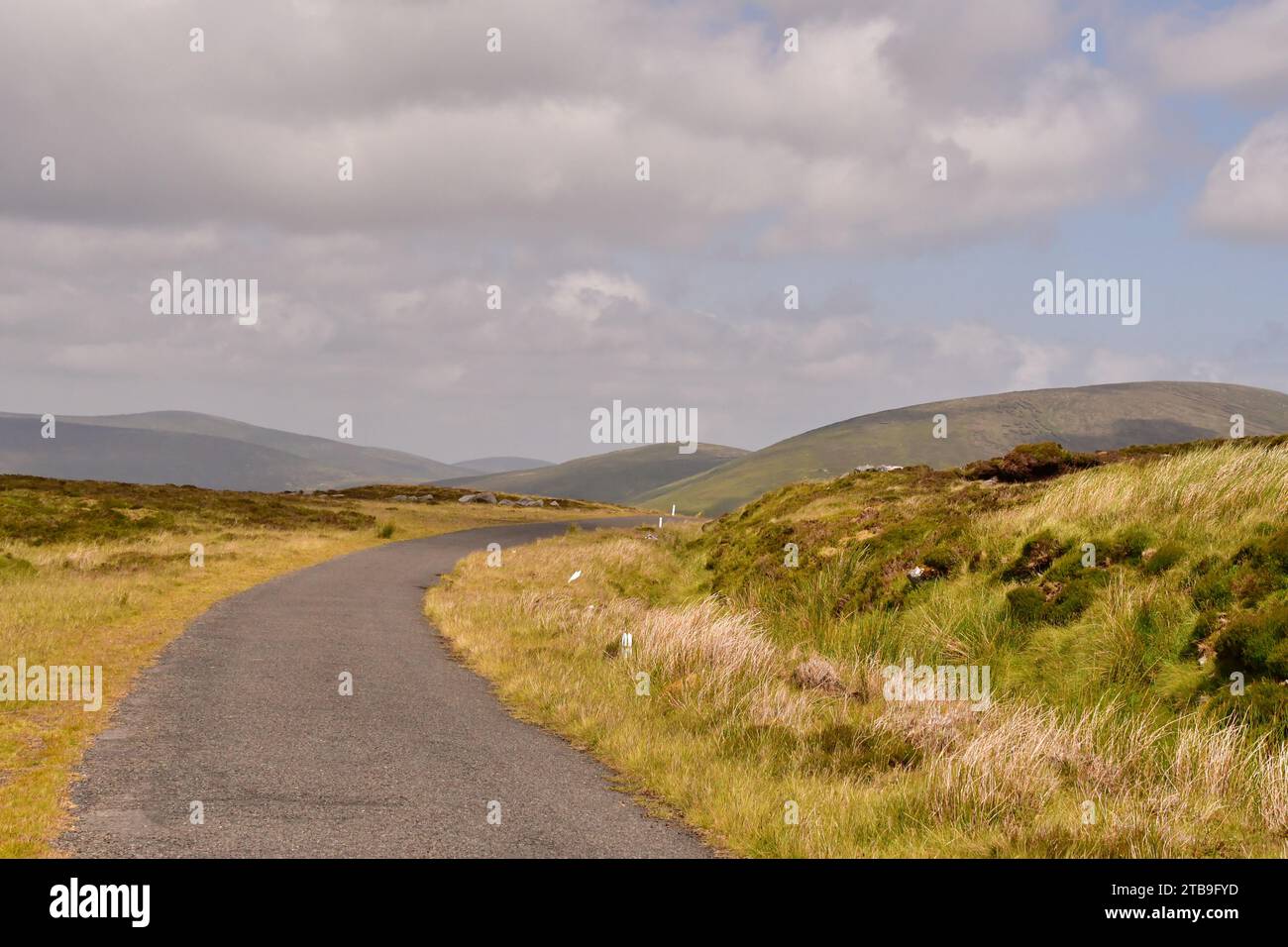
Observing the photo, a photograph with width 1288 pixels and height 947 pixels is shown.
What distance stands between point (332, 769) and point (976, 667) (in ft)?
31.5

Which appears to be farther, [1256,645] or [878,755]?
[1256,645]

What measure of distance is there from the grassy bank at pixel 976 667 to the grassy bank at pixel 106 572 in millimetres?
5267

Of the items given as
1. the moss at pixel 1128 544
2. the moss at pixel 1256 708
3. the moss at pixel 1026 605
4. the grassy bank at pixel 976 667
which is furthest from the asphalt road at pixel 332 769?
the moss at pixel 1128 544

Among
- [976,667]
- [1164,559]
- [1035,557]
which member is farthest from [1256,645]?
[1035,557]

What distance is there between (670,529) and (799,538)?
2234cm

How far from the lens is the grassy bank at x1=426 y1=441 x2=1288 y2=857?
7.45 meters

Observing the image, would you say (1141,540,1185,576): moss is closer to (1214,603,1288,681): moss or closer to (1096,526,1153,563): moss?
(1096,526,1153,563): moss

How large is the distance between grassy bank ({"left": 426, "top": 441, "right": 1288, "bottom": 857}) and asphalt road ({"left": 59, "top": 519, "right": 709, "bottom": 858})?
86 centimetres

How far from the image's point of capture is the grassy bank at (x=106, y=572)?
349 inches

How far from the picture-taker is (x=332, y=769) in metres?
8.74

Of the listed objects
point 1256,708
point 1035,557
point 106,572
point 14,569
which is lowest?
point 1256,708

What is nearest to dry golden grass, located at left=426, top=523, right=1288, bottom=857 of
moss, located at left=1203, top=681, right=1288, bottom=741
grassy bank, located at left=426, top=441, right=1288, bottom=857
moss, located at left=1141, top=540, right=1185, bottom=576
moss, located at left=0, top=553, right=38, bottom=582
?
grassy bank, located at left=426, top=441, right=1288, bottom=857

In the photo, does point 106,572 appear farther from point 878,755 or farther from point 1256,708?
point 1256,708
